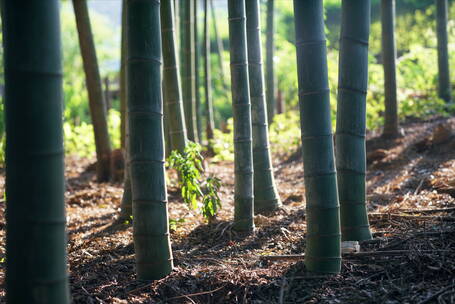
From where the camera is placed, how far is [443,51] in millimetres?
10055

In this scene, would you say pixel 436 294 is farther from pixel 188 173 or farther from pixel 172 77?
pixel 172 77

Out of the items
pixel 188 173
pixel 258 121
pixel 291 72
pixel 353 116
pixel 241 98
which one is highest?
pixel 291 72

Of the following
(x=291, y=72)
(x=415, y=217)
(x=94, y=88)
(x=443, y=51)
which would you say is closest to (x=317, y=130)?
(x=415, y=217)

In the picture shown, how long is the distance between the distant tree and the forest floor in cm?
133

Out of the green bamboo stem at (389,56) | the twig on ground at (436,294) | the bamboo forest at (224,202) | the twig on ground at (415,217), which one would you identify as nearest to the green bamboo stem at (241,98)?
the bamboo forest at (224,202)

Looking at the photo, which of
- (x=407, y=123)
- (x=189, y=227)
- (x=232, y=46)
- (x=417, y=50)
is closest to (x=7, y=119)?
(x=232, y=46)

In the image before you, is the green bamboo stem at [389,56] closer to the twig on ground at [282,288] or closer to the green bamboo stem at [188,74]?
the green bamboo stem at [188,74]

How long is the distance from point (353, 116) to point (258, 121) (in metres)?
1.39

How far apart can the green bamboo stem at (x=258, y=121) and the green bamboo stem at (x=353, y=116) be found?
1.29 m

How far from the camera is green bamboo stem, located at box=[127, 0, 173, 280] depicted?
3.19 metres

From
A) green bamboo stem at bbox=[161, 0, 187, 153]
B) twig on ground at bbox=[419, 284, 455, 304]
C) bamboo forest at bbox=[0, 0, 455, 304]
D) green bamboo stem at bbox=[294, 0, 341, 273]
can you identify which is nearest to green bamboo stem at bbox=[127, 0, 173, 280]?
bamboo forest at bbox=[0, 0, 455, 304]

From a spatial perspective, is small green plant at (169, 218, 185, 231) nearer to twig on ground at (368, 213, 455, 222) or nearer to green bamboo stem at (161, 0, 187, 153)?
green bamboo stem at (161, 0, 187, 153)

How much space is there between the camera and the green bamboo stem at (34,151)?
7.14 feet

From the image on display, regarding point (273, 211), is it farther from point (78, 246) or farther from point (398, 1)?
point (398, 1)
